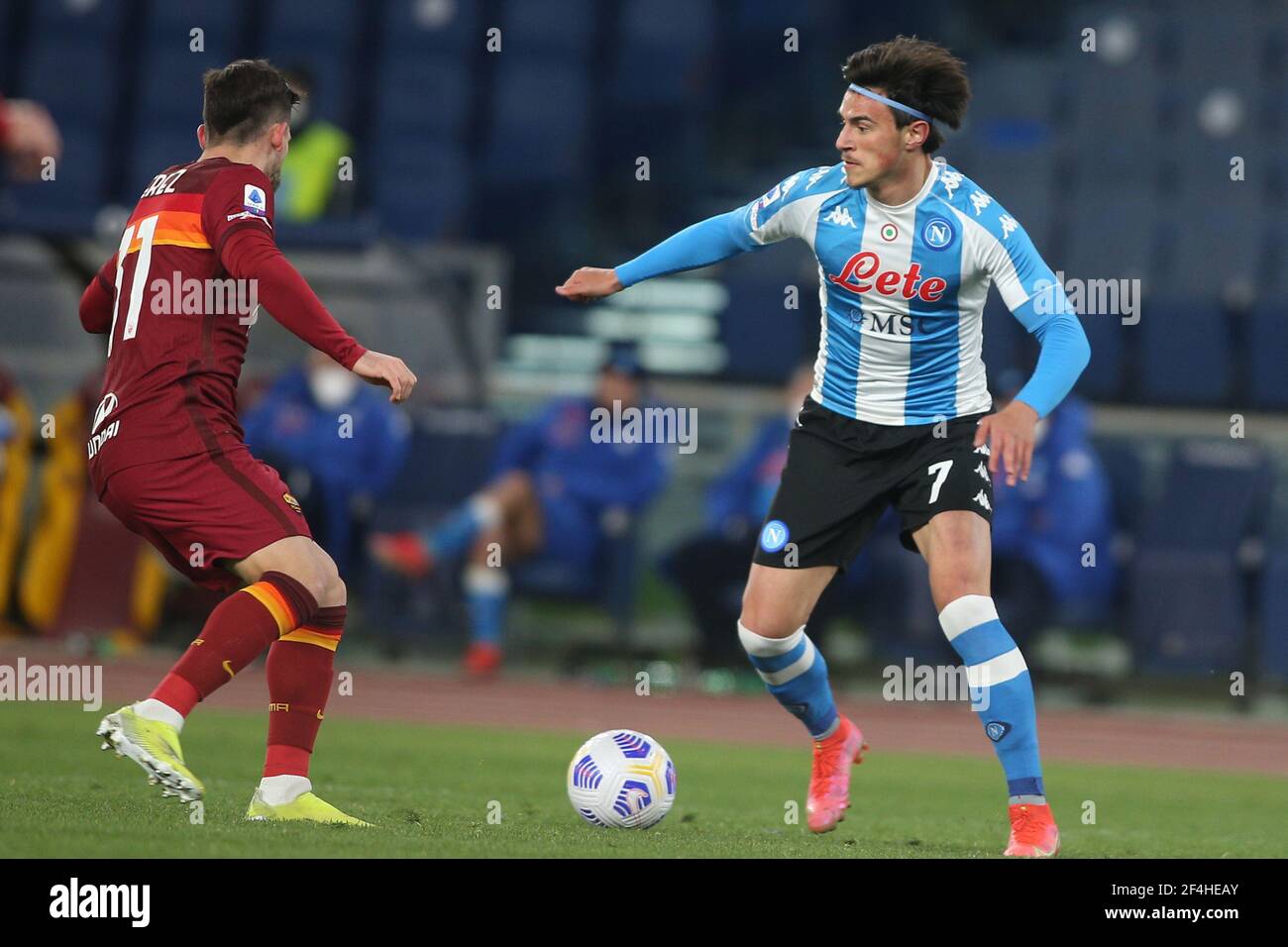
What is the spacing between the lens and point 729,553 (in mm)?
11812

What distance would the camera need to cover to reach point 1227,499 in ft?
39.3

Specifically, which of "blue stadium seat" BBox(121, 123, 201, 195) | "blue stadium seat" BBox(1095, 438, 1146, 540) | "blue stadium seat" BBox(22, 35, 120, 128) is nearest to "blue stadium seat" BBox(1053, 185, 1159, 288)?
"blue stadium seat" BBox(1095, 438, 1146, 540)

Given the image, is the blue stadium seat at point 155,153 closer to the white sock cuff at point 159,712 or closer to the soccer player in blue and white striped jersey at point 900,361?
the soccer player in blue and white striped jersey at point 900,361

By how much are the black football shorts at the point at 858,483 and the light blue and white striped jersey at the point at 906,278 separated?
7cm

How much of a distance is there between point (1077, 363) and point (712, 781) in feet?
9.13

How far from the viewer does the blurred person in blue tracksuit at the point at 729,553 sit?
11805mm

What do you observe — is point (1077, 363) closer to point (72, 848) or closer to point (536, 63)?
point (72, 848)

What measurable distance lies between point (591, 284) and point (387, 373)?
1047 mm

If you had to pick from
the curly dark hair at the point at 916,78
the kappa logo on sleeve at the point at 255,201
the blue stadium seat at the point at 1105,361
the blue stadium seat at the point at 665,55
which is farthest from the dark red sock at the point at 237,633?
the blue stadium seat at the point at 665,55

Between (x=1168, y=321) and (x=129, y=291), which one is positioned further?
(x=1168, y=321)
